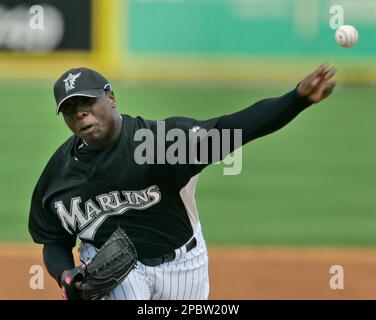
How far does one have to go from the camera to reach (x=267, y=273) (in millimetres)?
6691

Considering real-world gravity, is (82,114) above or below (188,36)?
above

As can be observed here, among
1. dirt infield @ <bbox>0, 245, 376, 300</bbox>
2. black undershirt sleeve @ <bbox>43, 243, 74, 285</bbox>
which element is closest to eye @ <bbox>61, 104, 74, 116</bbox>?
black undershirt sleeve @ <bbox>43, 243, 74, 285</bbox>

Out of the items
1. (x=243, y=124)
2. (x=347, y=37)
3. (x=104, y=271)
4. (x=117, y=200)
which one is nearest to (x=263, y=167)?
(x=347, y=37)

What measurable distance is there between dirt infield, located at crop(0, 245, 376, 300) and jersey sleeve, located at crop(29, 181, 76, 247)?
194cm

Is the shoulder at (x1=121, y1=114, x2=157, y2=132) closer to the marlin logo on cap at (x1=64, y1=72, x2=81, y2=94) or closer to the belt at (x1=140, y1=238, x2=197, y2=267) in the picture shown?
the marlin logo on cap at (x1=64, y1=72, x2=81, y2=94)

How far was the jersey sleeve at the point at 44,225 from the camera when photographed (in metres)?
4.21

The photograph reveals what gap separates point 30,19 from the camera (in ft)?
39.4

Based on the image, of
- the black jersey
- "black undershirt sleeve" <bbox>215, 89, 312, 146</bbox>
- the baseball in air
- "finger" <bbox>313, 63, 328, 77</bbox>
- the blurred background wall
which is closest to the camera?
"finger" <bbox>313, 63, 328, 77</bbox>

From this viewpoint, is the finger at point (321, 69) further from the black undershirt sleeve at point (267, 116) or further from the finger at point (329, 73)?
the black undershirt sleeve at point (267, 116)

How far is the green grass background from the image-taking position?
26.8 feet

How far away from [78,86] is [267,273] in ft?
10.5

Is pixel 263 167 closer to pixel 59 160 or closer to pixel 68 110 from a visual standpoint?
pixel 59 160

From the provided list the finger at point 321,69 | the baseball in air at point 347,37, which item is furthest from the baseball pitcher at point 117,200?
the baseball in air at point 347,37

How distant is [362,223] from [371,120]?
10.6 feet
